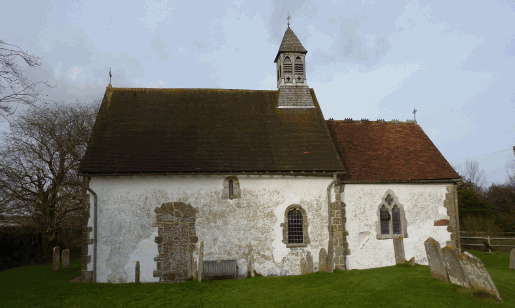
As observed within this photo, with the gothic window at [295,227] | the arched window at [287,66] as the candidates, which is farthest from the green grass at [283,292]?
the arched window at [287,66]

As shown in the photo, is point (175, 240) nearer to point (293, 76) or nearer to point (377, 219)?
point (377, 219)

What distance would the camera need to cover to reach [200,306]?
10.8 meters

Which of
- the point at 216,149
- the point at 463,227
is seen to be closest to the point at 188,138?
the point at 216,149

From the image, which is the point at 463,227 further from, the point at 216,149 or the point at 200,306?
the point at 200,306

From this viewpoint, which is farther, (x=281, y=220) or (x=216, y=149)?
(x=216, y=149)

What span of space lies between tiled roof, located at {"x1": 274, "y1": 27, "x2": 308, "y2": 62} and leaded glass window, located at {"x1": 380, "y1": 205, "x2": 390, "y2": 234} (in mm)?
9965

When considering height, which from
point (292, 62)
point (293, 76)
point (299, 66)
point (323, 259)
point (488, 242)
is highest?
point (292, 62)

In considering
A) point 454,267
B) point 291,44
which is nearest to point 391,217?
point 454,267

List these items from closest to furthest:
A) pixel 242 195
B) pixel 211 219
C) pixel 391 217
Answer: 1. pixel 211 219
2. pixel 242 195
3. pixel 391 217

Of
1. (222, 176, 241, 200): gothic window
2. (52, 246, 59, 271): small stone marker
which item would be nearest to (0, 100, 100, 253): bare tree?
(52, 246, 59, 271): small stone marker

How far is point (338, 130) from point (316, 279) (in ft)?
32.2

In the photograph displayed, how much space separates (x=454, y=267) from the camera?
10.4 metres

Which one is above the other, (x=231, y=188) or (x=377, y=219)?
(x=231, y=188)

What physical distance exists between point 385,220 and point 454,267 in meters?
6.99
